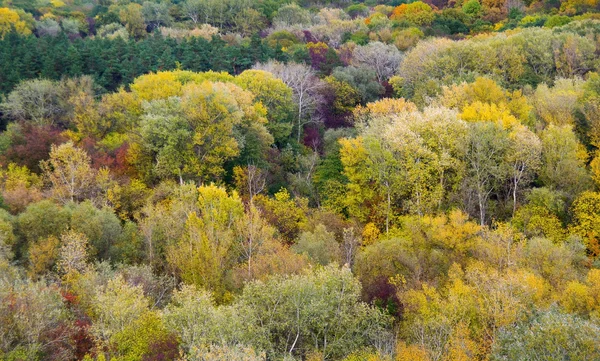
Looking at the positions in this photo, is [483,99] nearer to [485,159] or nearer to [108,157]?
[485,159]

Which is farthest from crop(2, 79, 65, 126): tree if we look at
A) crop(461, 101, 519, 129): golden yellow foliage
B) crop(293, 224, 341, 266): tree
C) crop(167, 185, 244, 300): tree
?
crop(461, 101, 519, 129): golden yellow foliage

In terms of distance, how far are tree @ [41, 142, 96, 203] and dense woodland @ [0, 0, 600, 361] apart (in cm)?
19

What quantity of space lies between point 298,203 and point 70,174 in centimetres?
2071

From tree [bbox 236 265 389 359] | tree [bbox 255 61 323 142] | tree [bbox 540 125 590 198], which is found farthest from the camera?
tree [bbox 255 61 323 142]

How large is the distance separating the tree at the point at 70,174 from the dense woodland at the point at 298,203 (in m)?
0.19

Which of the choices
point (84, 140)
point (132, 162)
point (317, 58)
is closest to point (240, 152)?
point (132, 162)

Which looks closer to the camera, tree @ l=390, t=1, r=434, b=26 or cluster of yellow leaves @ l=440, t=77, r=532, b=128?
cluster of yellow leaves @ l=440, t=77, r=532, b=128

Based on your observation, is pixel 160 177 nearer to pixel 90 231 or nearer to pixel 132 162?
pixel 132 162

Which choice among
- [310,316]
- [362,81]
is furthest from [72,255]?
[362,81]

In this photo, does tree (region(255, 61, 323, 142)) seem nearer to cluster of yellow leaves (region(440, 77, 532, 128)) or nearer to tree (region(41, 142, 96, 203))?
cluster of yellow leaves (region(440, 77, 532, 128))

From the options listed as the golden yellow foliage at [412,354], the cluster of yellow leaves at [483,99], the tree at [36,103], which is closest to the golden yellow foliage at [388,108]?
the cluster of yellow leaves at [483,99]

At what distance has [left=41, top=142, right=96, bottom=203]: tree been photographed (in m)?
47.1

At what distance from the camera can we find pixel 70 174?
47.5 meters

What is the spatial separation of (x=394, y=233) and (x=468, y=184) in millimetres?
8013
